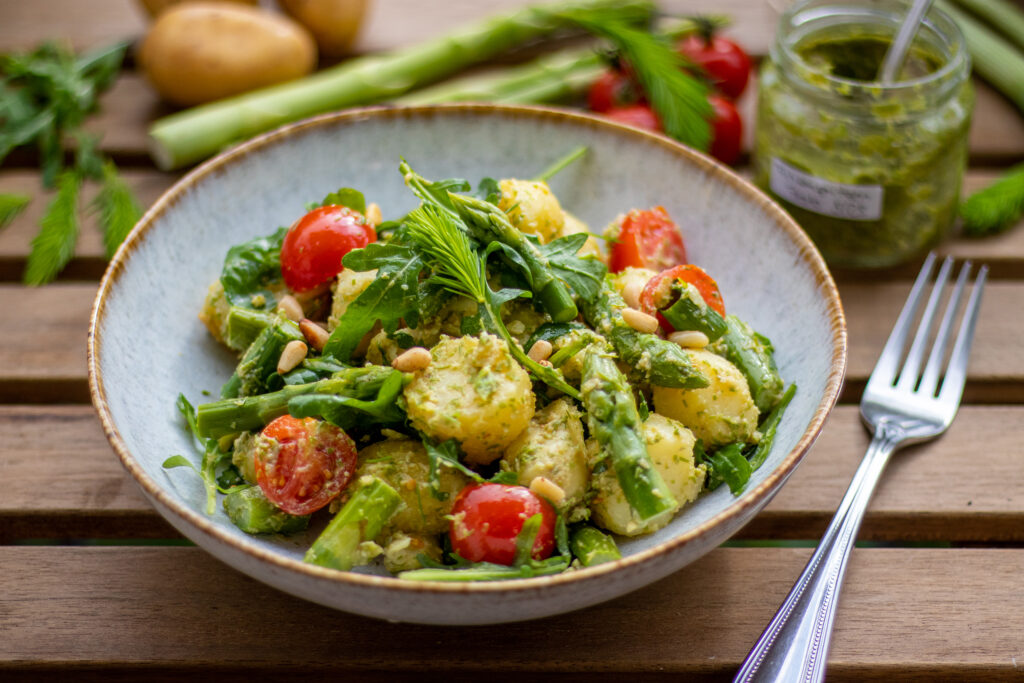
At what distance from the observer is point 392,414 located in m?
1.90

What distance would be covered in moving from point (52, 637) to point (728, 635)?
1392 mm

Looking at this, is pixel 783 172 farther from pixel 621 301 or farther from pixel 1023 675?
pixel 1023 675

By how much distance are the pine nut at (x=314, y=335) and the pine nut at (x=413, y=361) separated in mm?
275

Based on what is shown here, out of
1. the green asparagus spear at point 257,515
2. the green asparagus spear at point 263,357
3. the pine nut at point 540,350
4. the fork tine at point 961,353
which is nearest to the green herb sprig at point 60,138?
the green asparagus spear at point 263,357

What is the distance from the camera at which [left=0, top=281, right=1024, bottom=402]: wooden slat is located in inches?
101

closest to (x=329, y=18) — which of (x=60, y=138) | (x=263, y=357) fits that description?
(x=60, y=138)

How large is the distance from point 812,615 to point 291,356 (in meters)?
1.19

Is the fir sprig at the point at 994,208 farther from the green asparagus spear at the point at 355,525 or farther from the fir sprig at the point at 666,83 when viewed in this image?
the green asparagus spear at the point at 355,525

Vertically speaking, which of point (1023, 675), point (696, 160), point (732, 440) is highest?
point (696, 160)

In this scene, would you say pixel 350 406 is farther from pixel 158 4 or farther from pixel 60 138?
pixel 158 4

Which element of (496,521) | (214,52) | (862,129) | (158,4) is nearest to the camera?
(496,521)

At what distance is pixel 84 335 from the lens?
A: 271 cm

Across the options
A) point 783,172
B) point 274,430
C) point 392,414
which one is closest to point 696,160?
point 783,172

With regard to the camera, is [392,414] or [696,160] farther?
[696,160]
